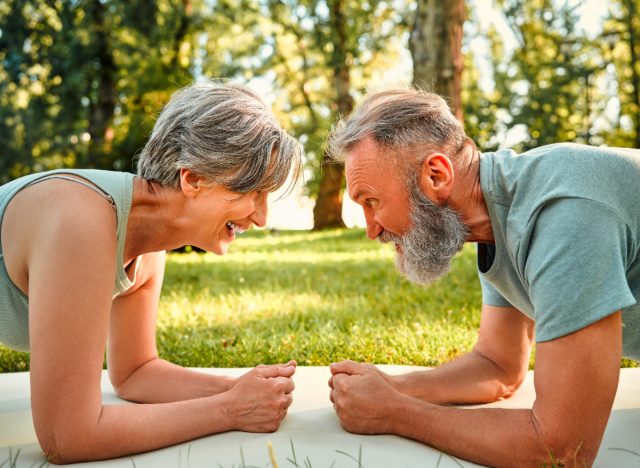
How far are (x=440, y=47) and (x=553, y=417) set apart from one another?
266 inches

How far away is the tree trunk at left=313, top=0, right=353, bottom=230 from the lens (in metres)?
19.2

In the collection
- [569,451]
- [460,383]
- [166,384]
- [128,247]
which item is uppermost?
[128,247]

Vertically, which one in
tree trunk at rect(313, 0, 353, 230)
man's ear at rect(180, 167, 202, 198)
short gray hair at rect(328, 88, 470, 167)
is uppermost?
short gray hair at rect(328, 88, 470, 167)

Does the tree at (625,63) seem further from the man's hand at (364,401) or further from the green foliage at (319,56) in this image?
the man's hand at (364,401)

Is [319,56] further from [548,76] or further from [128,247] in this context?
[128,247]

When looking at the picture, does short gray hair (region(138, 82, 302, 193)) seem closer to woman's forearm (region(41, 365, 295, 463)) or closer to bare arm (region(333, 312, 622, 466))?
woman's forearm (region(41, 365, 295, 463))

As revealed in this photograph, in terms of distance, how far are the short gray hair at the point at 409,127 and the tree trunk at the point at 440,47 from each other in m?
5.53

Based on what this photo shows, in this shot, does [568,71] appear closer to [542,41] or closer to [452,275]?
[542,41]

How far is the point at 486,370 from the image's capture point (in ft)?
10.2

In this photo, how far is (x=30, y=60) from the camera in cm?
1620

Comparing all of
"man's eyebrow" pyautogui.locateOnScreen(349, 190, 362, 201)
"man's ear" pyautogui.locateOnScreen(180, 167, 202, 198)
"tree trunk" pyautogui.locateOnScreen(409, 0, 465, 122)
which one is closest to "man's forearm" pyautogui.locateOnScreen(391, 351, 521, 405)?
"man's eyebrow" pyautogui.locateOnScreen(349, 190, 362, 201)

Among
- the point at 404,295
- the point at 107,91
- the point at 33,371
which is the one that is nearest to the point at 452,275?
the point at 404,295

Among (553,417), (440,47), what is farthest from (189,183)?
(440,47)

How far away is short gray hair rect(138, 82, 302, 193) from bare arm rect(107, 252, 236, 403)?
24.0 inches
